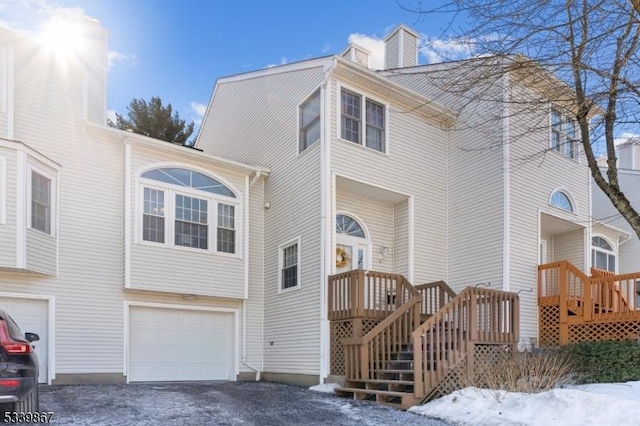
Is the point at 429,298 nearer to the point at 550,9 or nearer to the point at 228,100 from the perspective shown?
the point at 550,9

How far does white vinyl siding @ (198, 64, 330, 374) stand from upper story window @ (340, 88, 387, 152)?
2.51 feet

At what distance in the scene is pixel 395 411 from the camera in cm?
798

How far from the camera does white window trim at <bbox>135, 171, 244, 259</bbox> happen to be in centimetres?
1131

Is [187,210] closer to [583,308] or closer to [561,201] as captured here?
[583,308]

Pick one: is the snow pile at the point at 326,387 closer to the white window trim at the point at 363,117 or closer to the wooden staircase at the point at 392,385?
the wooden staircase at the point at 392,385

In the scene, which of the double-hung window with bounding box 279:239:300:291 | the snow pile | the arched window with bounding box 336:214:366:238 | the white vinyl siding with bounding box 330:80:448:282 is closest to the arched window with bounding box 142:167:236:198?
the double-hung window with bounding box 279:239:300:291

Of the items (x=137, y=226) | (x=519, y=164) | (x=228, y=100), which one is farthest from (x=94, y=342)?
(x=519, y=164)

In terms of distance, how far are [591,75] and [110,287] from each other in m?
9.52

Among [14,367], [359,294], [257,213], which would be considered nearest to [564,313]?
[359,294]

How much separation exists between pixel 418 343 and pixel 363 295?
1.82 meters

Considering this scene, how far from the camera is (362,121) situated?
470 inches

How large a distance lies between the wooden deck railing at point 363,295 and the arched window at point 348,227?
1.75m

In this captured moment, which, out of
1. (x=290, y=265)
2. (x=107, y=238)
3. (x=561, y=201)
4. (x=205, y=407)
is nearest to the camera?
(x=205, y=407)

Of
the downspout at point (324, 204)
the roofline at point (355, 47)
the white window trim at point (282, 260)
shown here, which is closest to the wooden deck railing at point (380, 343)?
the downspout at point (324, 204)
